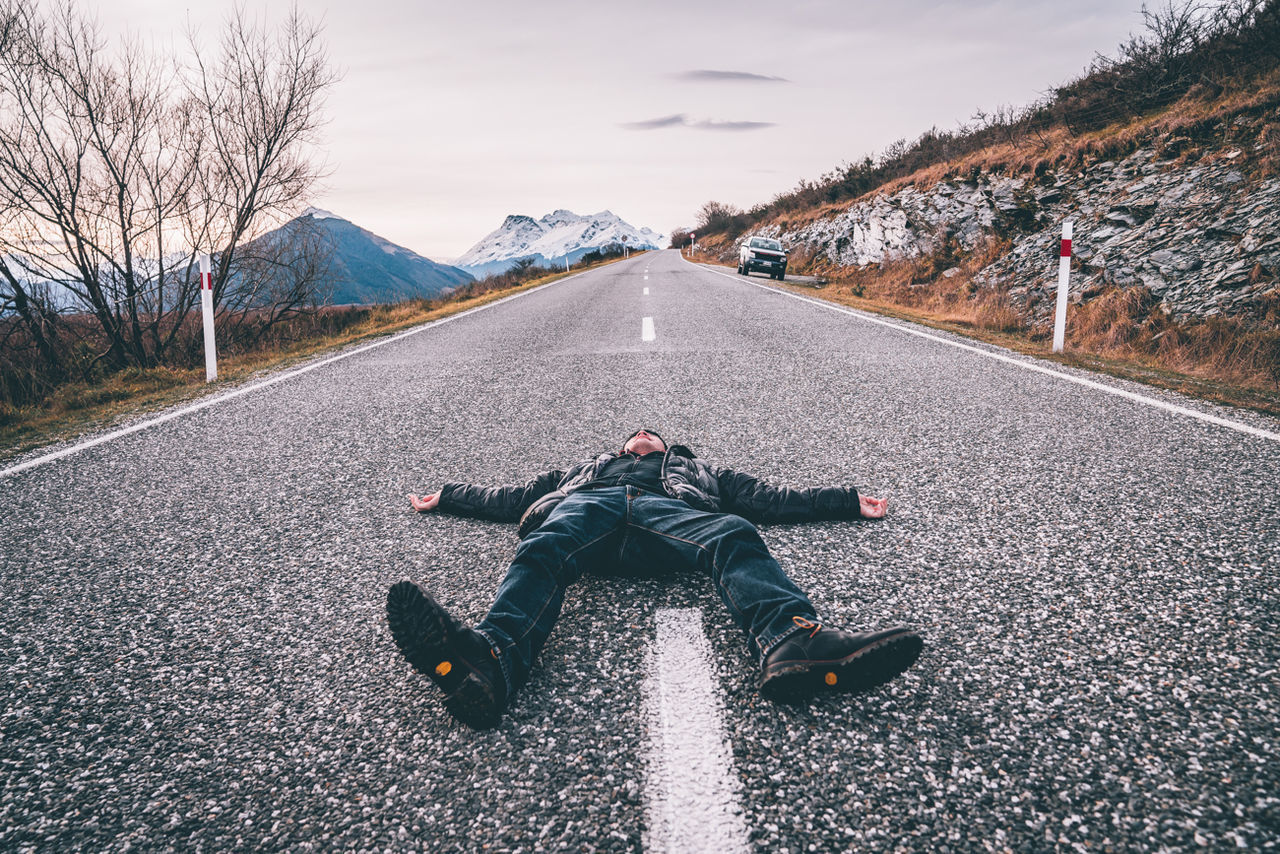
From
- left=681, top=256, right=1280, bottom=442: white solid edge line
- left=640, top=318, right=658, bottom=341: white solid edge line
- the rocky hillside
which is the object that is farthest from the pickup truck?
left=640, top=318, right=658, bottom=341: white solid edge line

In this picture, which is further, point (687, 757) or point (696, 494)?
point (696, 494)

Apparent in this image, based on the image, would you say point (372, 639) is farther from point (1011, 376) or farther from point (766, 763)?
point (1011, 376)

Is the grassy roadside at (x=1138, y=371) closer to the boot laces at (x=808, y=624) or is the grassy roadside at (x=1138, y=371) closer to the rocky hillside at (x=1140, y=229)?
the rocky hillside at (x=1140, y=229)

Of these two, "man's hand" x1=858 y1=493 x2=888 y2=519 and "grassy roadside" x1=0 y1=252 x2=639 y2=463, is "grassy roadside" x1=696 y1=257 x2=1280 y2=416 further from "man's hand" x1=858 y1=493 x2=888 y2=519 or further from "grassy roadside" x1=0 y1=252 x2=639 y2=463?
"grassy roadside" x1=0 y1=252 x2=639 y2=463

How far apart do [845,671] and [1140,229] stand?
414 inches

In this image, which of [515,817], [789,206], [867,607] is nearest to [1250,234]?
[867,607]

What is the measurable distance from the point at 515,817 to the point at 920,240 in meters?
18.5

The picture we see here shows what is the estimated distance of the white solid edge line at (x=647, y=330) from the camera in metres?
9.08

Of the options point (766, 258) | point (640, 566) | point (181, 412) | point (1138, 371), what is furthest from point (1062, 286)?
point (766, 258)

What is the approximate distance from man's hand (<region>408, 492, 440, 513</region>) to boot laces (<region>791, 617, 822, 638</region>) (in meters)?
1.97

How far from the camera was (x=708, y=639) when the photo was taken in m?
2.20

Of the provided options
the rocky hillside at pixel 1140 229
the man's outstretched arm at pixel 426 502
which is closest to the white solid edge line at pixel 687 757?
the man's outstretched arm at pixel 426 502

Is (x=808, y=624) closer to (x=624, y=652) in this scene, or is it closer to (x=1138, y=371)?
(x=624, y=652)

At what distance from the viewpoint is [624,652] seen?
7.00 feet
